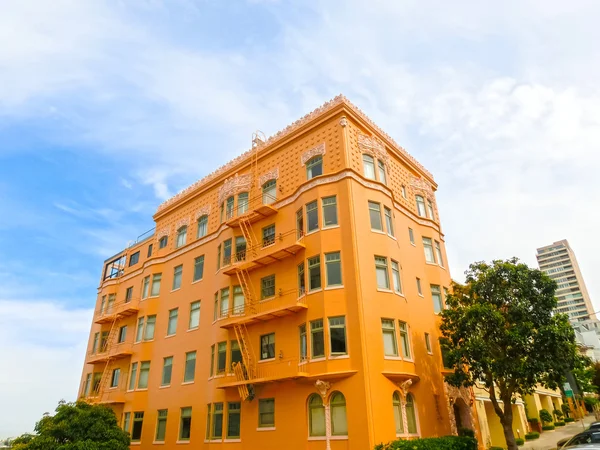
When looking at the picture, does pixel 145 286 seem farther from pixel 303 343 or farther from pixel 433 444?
pixel 433 444

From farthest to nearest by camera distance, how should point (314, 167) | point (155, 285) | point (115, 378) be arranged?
1. point (155, 285)
2. point (115, 378)
3. point (314, 167)

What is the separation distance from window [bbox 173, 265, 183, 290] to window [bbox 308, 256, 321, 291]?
573 inches

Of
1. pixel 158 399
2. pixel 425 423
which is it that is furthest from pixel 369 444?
pixel 158 399

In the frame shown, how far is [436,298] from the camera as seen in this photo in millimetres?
28562

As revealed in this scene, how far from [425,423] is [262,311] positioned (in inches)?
427

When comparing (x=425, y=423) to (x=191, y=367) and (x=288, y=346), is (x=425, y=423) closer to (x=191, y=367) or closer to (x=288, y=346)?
(x=288, y=346)

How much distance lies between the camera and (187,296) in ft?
106

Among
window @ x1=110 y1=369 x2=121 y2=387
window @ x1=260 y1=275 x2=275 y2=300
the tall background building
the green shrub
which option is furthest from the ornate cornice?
the tall background building

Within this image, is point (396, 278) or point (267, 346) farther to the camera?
point (267, 346)

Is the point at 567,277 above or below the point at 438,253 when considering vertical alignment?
above

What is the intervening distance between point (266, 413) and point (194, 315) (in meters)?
10.4

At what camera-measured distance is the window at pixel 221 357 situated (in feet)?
87.4

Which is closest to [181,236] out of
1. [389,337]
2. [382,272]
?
[382,272]

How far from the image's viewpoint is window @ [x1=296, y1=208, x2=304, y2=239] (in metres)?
25.3
